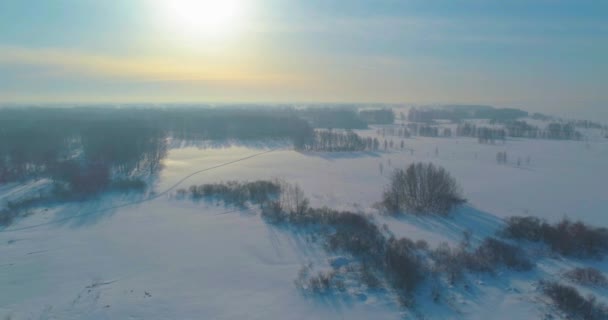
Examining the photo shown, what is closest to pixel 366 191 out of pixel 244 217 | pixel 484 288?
pixel 244 217

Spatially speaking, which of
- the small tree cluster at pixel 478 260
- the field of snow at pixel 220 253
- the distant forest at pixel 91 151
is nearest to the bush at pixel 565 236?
the field of snow at pixel 220 253

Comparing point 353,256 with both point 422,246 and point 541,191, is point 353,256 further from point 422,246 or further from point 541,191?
point 541,191

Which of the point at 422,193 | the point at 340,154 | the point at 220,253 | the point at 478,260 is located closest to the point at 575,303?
the point at 478,260

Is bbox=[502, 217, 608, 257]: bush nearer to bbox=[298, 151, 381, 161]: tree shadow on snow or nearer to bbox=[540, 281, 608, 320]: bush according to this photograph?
bbox=[540, 281, 608, 320]: bush

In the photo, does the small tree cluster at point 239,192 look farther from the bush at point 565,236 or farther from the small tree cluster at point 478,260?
the bush at point 565,236

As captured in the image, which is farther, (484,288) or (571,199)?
(571,199)
